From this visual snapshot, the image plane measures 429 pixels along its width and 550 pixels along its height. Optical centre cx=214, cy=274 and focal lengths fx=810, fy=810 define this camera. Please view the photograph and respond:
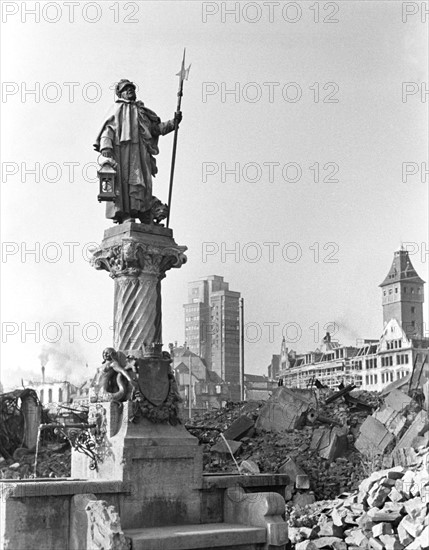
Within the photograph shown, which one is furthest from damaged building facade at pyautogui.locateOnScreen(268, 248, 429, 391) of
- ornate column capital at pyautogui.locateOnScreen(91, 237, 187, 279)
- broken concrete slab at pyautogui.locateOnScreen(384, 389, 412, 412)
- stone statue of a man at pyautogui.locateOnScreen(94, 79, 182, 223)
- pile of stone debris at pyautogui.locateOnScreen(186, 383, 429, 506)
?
ornate column capital at pyautogui.locateOnScreen(91, 237, 187, 279)

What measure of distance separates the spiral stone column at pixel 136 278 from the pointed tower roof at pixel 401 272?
7948cm

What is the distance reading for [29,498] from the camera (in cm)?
941

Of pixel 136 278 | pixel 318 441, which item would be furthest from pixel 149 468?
pixel 318 441

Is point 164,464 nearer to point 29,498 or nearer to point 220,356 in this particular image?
point 29,498

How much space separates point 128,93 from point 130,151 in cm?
96

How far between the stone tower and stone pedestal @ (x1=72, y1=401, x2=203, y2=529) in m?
80.6

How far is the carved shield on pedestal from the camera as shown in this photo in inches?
435

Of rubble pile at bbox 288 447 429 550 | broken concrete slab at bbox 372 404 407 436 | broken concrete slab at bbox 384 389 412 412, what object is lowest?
rubble pile at bbox 288 447 429 550

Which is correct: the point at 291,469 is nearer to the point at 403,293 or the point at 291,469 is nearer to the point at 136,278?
the point at 136,278

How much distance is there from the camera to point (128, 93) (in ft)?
41.7

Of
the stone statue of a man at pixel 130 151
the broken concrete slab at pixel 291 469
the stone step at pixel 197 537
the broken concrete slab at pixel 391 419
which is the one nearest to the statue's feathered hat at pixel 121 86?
the stone statue of a man at pixel 130 151

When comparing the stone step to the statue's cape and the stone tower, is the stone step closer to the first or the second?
the statue's cape

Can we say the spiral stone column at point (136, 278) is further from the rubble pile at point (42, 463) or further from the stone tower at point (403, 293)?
the stone tower at point (403, 293)

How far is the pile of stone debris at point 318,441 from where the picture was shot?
19734 millimetres
